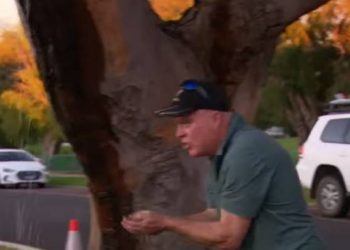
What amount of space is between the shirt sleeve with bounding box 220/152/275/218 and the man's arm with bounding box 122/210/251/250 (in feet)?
0.13

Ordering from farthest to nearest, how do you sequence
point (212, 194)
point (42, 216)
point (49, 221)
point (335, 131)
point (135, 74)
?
point (42, 216)
point (49, 221)
point (335, 131)
point (135, 74)
point (212, 194)

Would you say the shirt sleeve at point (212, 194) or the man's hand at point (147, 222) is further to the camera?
the shirt sleeve at point (212, 194)

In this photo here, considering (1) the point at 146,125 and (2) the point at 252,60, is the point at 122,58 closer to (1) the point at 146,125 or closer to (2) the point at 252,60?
(1) the point at 146,125

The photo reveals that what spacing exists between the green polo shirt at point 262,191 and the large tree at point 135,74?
2.20 m

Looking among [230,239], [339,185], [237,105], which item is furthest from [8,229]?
[230,239]

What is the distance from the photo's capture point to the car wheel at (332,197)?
16281 millimetres

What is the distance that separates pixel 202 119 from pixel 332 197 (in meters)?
13.2

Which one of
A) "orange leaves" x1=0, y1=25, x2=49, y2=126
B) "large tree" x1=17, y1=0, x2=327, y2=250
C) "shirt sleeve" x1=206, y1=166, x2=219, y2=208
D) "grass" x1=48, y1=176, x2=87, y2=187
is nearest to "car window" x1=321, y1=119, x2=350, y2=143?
"large tree" x1=17, y1=0, x2=327, y2=250

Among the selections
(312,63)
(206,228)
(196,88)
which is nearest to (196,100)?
(196,88)

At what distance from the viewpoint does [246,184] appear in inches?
139

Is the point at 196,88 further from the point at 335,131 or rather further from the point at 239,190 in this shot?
the point at 335,131

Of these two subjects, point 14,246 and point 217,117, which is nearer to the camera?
point 217,117

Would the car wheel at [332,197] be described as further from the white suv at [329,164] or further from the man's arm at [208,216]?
the man's arm at [208,216]

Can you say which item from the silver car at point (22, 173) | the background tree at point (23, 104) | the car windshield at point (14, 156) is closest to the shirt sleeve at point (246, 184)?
the silver car at point (22, 173)
